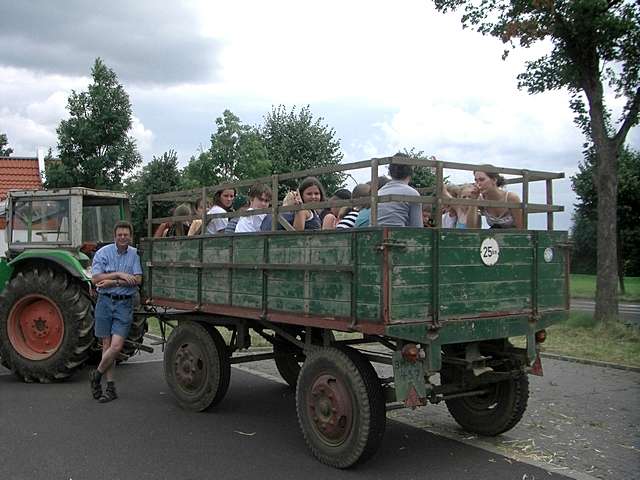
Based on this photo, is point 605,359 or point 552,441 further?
point 605,359

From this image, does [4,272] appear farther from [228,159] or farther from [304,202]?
[228,159]

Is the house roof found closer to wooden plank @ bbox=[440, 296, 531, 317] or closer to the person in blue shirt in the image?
the person in blue shirt

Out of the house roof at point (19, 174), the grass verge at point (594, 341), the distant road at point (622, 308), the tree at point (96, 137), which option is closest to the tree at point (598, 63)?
the grass verge at point (594, 341)

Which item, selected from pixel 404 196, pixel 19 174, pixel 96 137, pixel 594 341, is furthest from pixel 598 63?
pixel 19 174

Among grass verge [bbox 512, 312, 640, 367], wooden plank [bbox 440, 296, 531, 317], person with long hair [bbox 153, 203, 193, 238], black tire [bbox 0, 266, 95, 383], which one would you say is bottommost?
grass verge [bbox 512, 312, 640, 367]

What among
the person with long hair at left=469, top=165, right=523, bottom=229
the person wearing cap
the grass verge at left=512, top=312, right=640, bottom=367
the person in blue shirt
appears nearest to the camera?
the person with long hair at left=469, top=165, right=523, bottom=229

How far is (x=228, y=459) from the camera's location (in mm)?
4922

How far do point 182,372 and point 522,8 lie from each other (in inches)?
337

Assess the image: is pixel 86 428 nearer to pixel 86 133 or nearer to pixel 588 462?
pixel 588 462

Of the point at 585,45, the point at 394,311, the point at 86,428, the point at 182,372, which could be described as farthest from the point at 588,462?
the point at 585,45

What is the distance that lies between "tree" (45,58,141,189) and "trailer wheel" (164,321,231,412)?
11826mm

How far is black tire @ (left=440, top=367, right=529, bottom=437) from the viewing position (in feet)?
17.6

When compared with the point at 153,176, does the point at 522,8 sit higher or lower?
higher

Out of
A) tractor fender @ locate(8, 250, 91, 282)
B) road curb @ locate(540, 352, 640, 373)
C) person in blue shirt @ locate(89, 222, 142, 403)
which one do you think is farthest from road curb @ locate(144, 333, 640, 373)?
person in blue shirt @ locate(89, 222, 142, 403)
